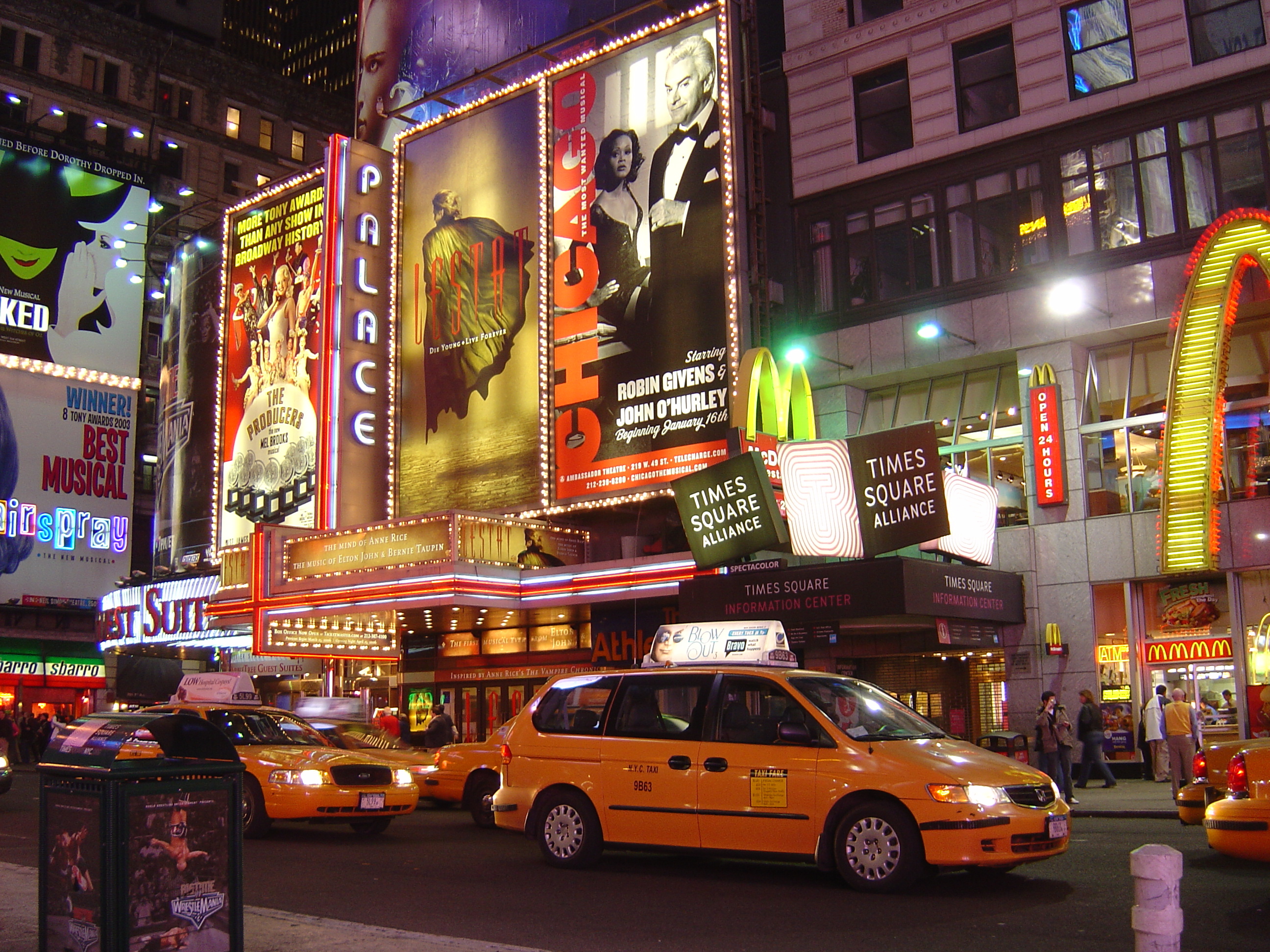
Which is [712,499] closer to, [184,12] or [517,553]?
[517,553]

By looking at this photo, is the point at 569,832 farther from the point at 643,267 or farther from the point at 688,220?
the point at 688,220

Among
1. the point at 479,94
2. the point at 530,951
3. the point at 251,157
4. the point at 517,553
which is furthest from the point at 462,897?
the point at 251,157

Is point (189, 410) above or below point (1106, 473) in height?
above

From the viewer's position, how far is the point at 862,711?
421 inches

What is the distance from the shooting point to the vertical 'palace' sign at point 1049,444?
23.0 m

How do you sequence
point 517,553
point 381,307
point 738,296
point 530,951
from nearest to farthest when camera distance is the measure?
1. point 530,951
2. point 738,296
3. point 517,553
4. point 381,307

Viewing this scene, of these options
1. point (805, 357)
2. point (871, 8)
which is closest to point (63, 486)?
point (805, 357)

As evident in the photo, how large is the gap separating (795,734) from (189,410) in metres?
32.8

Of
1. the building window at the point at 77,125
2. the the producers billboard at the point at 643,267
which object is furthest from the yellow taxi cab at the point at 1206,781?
the building window at the point at 77,125

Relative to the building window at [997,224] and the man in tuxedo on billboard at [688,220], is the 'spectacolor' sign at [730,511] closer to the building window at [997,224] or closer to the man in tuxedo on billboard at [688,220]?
the man in tuxedo on billboard at [688,220]

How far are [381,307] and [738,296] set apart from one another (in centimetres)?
1155

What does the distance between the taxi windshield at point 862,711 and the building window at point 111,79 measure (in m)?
52.2

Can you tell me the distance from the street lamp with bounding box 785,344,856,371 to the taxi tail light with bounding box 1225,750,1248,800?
17.2m

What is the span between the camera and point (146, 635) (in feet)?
118
